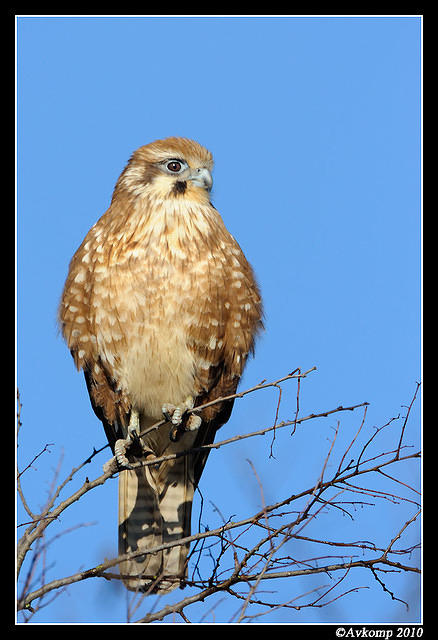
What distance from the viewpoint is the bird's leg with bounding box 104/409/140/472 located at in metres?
4.78

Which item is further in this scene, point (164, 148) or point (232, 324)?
point (164, 148)

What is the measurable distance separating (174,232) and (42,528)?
201 cm

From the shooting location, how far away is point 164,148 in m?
5.56

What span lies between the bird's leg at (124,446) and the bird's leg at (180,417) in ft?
0.71

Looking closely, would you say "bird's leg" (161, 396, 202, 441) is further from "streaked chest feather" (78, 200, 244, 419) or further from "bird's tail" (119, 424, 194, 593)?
"bird's tail" (119, 424, 194, 593)

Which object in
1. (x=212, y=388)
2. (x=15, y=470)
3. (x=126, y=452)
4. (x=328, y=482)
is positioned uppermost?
(x=212, y=388)

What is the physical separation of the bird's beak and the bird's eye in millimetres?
86

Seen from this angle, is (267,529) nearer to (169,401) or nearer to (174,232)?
(169,401)

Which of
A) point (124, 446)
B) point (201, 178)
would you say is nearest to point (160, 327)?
point (124, 446)

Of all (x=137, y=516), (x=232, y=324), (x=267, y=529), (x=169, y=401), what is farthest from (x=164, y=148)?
(x=267, y=529)

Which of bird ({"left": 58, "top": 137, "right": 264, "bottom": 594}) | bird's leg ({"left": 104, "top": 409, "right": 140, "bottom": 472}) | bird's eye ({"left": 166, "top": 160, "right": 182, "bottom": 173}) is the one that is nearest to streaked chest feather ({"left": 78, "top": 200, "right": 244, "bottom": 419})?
bird ({"left": 58, "top": 137, "right": 264, "bottom": 594})

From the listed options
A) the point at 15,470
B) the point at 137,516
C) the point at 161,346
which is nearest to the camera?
the point at 15,470

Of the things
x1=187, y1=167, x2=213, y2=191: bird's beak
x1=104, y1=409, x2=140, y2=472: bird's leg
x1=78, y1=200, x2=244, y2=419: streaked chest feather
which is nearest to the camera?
x1=104, y1=409, x2=140, y2=472: bird's leg

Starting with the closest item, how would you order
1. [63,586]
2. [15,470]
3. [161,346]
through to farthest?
[63,586] → [15,470] → [161,346]
